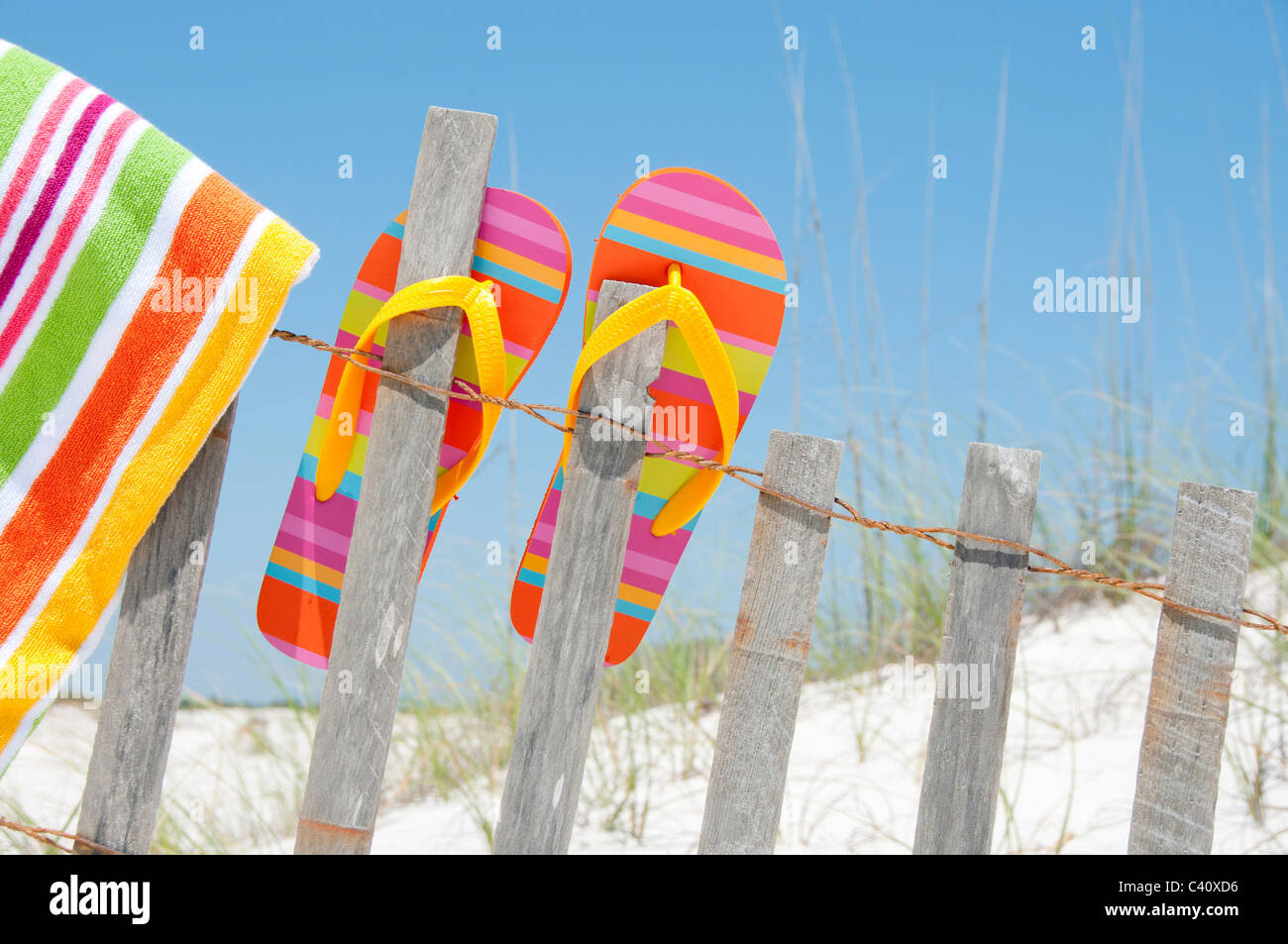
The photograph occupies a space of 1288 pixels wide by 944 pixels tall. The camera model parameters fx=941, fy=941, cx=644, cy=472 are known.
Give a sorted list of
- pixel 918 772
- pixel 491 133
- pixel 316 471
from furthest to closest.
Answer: pixel 918 772
pixel 316 471
pixel 491 133

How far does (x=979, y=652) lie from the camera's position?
1.30m

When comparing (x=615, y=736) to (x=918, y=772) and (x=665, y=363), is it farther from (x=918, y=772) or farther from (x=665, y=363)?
(x=665, y=363)

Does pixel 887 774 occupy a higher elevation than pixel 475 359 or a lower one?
lower

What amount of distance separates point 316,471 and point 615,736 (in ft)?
5.54

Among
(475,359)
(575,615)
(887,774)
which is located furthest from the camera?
(887,774)

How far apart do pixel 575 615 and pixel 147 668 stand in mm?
594

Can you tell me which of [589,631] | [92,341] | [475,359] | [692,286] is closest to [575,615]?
[589,631]

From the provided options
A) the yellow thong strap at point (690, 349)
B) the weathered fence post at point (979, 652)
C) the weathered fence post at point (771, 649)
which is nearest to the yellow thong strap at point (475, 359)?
the yellow thong strap at point (690, 349)

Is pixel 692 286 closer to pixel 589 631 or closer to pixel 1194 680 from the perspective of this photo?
pixel 589 631

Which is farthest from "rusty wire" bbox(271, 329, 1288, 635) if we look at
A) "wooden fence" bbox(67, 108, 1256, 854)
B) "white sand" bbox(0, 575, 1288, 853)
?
"white sand" bbox(0, 575, 1288, 853)

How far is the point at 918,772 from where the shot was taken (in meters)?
2.60

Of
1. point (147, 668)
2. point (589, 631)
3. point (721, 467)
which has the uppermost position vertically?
point (721, 467)

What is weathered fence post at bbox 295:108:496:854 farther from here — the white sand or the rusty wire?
the white sand
